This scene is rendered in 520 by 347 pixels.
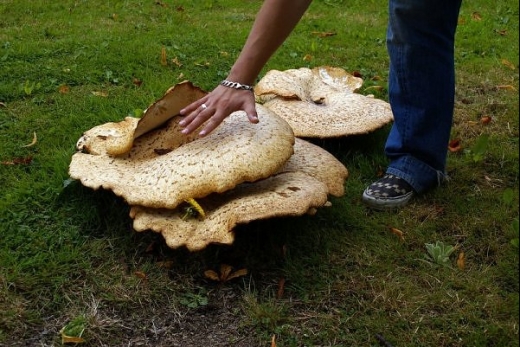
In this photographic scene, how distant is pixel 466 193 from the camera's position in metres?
3.96

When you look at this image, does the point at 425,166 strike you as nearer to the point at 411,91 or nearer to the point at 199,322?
the point at 411,91

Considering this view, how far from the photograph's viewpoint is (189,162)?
307cm

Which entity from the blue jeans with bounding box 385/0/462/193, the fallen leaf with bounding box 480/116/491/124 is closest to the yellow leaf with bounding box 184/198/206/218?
the blue jeans with bounding box 385/0/462/193

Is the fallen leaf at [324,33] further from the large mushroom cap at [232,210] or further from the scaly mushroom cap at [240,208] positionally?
the large mushroom cap at [232,210]

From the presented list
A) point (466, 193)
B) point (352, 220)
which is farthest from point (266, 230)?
point (466, 193)

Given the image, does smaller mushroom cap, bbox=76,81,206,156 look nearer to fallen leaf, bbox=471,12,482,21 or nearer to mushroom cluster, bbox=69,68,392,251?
mushroom cluster, bbox=69,68,392,251

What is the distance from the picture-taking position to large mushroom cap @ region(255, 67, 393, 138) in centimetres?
421

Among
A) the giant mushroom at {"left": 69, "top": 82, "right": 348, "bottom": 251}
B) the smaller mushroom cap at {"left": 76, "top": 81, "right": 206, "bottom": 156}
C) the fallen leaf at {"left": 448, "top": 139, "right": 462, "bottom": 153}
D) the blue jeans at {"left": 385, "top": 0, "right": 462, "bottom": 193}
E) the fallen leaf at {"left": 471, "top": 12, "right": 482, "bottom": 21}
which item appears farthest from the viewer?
the fallen leaf at {"left": 471, "top": 12, "right": 482, "bottom": 21}

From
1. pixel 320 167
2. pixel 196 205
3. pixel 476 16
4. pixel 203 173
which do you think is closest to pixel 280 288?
pixel 196 205

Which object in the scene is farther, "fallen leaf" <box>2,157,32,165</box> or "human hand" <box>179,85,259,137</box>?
"fallen leaf" <box>2,157,32,165</box>

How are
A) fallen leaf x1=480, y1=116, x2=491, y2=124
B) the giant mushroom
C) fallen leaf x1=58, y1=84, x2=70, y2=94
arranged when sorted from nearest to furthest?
the giant mushroom < fallen leaf x1=480, y1=116, x2=491, y2=124 < fallen leaf x1=58, y1=84, x2=70, y2=94

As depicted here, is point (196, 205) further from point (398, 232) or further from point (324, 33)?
point (324, 33)

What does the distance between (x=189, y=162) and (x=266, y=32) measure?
0.78m

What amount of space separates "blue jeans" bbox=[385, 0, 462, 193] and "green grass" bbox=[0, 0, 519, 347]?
231mm
